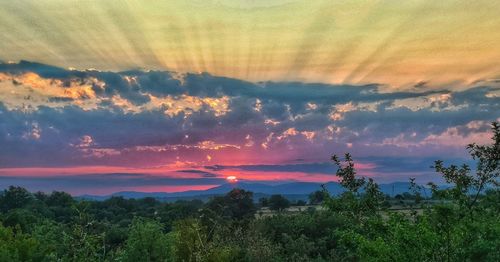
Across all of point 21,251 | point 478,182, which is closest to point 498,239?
point 478,182

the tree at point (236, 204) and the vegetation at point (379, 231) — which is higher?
the vegetation at point (379, 231)

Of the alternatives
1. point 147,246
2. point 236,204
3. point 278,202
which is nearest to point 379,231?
point 147,246

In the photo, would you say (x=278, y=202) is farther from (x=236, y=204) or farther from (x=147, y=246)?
(x=147, y=246)

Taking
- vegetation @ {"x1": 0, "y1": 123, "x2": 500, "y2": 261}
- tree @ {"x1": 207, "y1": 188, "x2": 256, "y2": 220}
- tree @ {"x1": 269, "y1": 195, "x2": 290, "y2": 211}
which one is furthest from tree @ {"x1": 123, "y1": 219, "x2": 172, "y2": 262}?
tree @ {"x1": 269, "y1": 195, "x2": 290, "y2": 211}

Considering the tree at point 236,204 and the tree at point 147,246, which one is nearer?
the tree at point 147,246

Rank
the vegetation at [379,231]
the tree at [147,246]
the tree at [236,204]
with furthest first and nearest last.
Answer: the tree at [236,204] < the tree at [147,246] < the vegetation at [379,231]

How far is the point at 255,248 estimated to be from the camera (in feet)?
162

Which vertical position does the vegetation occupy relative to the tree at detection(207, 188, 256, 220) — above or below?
above

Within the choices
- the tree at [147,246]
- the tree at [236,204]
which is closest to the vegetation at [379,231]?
the tree at [147,246]

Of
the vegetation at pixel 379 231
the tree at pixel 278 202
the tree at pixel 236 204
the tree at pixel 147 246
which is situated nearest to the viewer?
the vegetation at pixel 379 231

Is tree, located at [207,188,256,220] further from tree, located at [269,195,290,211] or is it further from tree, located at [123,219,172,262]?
tree, located at [123,219,172,262]

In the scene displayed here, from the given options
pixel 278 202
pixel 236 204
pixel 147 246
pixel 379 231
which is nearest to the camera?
pixel 379 231

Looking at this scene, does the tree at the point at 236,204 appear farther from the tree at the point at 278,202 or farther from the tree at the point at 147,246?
the tree at the point at 147,246

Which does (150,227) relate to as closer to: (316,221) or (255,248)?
(255,248)
